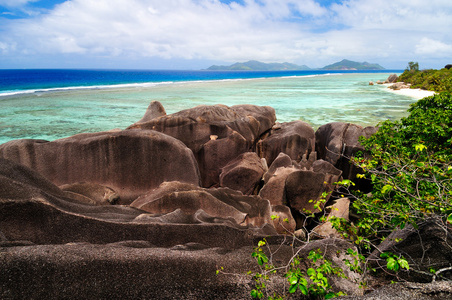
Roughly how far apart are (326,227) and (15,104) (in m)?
35.3

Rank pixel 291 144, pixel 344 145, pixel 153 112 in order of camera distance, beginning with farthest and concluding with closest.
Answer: pixel 153 112
pixel 291 144
pixel 344 145

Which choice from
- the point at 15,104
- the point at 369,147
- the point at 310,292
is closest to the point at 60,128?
the point at 15,104

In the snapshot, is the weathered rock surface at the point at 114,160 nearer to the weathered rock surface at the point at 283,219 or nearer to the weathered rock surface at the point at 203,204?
the weathered rock surface at the point at 203,204

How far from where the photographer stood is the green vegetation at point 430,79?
38.5 metres

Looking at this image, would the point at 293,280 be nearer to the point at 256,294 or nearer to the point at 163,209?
the point at 256,294

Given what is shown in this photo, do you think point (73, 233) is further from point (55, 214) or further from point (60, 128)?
point (60, 128)

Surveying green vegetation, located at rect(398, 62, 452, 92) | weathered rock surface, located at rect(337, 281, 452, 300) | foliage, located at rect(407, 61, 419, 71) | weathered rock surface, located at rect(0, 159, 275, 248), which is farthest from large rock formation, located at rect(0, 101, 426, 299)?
foliage, located at rect(407, 61, 419, 71)

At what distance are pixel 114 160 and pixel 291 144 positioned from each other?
22.4 feet

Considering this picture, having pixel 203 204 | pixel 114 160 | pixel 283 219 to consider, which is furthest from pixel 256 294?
pixel 114 160

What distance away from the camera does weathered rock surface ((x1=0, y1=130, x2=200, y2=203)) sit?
7.09 m

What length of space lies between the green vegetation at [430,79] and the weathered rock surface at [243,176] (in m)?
32.2

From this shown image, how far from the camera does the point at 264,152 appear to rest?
11836mm

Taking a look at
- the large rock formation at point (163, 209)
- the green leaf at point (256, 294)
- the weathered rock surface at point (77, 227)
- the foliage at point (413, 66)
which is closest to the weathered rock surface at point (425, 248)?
the large rock formation at point (163, 209)

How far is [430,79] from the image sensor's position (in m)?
48.2
